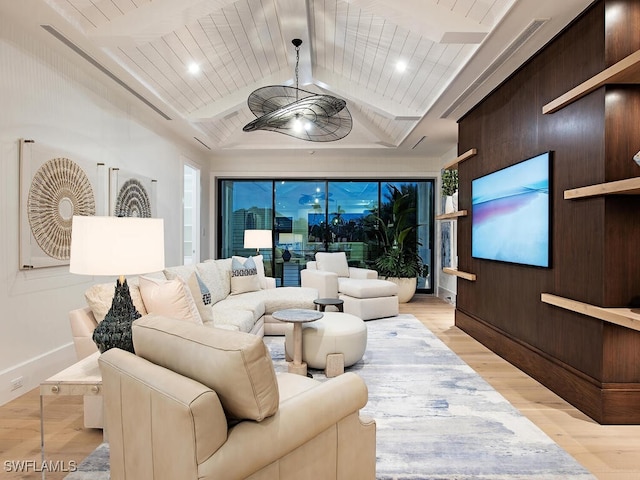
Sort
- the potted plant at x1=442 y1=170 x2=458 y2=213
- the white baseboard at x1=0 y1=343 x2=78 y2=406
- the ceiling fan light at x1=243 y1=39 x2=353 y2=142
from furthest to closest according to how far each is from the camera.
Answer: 1. the potted plant at x1=442 y1=170 x2=458 y2=213
2. the ceiling fan light at x1=243 y1=39 x2=353 y2=142
3. the white baseboard at x1=0 y1=343 x2=78 y2=406

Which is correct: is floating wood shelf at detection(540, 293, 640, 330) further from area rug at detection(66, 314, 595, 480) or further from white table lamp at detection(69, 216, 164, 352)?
white table lamp at detection(69, 216, 164, 352)

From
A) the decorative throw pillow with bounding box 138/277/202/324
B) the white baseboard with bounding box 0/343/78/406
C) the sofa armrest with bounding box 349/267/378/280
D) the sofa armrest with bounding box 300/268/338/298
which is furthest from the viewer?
the sofa armrest with bounding box 349/267/378/280

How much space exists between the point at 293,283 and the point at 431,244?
9.05 ft

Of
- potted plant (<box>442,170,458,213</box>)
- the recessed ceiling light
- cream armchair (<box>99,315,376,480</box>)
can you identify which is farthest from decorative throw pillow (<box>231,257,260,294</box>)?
cream armchair (<box>99,315,376,480</box>)

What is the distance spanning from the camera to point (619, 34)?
2.28 m

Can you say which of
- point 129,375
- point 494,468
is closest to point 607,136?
point 494,468

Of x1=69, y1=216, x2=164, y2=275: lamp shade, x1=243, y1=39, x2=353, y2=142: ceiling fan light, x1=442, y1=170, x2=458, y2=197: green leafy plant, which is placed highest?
x1=243, y1=39, x2=353, y2=142: ceiling fan light

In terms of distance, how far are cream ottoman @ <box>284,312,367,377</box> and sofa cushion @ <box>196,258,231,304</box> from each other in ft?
4.06

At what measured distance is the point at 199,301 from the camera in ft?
9.29

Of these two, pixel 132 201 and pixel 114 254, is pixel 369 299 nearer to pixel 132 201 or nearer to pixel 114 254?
pixel 132 201

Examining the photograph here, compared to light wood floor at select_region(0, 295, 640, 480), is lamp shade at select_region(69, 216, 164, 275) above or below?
above

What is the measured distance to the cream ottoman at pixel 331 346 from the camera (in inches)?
118

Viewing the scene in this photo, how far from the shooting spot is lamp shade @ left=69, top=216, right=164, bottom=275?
1.64 metres

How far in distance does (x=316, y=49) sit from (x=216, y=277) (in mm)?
2867
